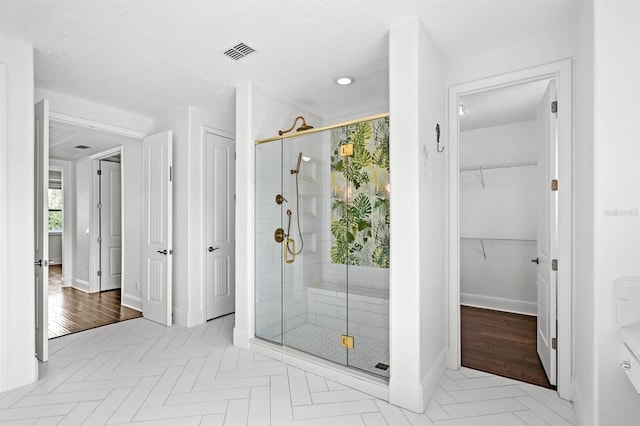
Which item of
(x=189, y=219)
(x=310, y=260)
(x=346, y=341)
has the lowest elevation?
(x=346, y=341)

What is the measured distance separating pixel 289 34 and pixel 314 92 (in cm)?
112

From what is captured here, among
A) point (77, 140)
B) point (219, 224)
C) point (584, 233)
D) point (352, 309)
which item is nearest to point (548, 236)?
point (584, 233)

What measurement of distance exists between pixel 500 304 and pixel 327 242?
9.77 ft

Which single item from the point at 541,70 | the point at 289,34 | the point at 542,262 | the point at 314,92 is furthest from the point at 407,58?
the point at 542,262

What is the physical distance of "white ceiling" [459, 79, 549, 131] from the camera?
3.43m

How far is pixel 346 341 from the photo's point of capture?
2717 mm

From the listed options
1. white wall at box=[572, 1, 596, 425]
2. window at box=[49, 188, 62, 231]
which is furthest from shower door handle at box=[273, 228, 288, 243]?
window at box=[49, 188, 62, 231]

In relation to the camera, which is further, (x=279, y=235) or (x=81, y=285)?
(x=81, y=285)

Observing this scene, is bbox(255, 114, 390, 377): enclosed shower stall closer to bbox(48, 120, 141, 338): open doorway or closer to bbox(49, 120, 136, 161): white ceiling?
bbox(49, 120, 136, 161): white ceiling

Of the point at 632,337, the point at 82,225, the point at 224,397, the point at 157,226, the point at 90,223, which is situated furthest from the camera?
the point at 82,225

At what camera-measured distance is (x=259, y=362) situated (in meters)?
2.97

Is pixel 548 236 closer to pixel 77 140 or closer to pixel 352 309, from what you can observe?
pixel 352 309

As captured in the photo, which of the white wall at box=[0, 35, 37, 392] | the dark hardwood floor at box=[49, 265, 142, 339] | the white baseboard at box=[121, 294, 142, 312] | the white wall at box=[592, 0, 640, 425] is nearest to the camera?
the white wall at box=[592, 0, 640, 425]

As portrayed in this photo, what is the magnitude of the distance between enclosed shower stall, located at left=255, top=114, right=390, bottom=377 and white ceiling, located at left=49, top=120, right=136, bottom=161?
256 cm
